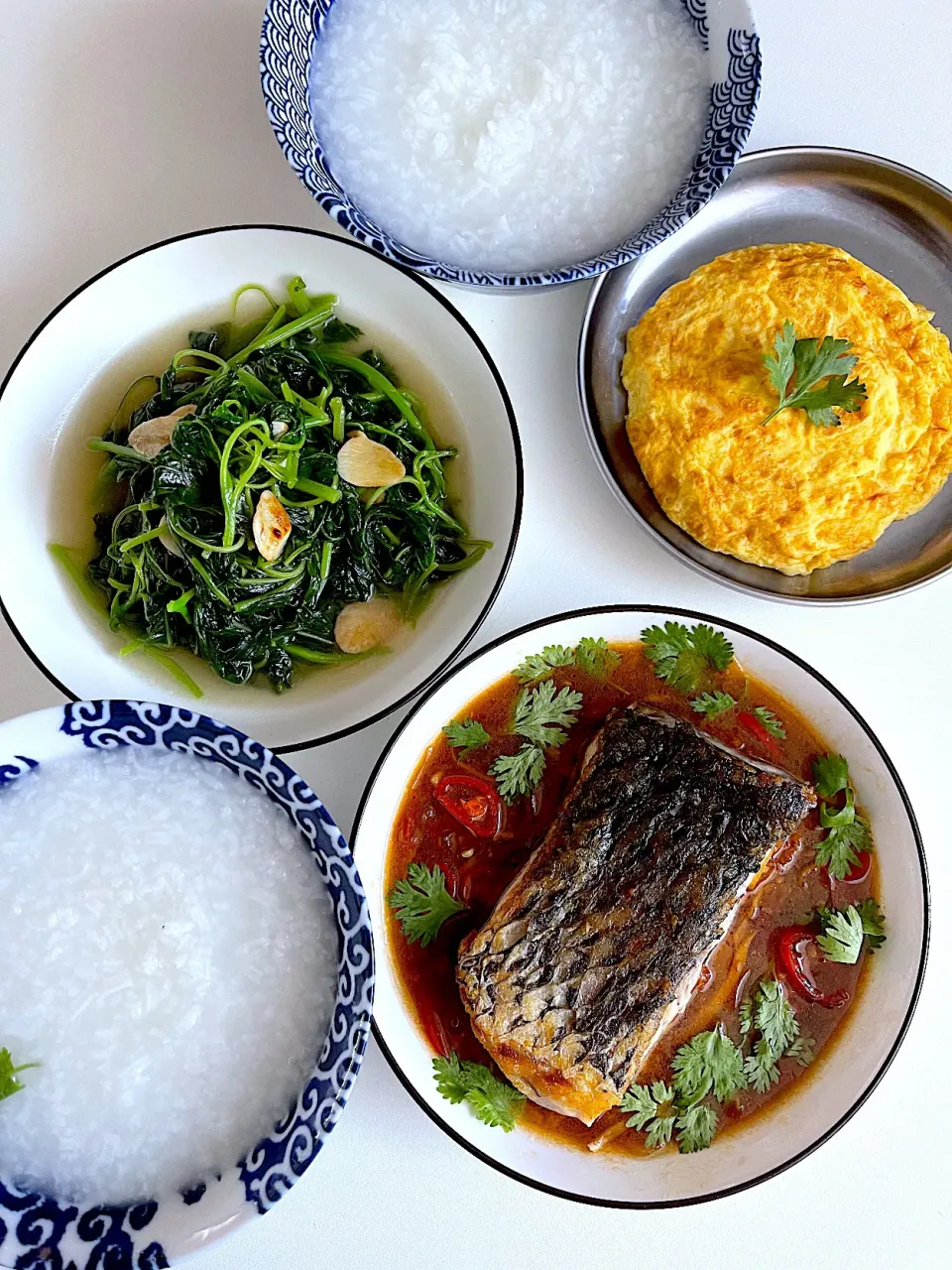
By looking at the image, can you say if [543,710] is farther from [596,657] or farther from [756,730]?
[756,730]

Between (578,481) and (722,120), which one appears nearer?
(722,120)

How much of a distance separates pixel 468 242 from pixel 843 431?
0.93 meters

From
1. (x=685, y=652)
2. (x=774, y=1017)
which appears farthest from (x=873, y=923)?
(x=685, y=652)

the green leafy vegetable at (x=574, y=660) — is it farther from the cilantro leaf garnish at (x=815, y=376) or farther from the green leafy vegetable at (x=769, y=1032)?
the green leafy vegetable at (x=769, y=1032)

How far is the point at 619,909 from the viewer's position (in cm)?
239

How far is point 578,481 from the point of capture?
2646 mm

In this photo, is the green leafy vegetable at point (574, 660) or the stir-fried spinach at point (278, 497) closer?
the stir-fried spinach at point (278, 497)

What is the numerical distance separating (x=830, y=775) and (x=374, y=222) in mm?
A: 1615

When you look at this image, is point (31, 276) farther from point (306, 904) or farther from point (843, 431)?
point (843, 431)

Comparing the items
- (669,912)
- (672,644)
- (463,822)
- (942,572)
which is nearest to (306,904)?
(463,822)

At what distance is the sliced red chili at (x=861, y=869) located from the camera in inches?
97.8

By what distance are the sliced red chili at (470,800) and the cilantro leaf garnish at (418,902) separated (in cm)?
14

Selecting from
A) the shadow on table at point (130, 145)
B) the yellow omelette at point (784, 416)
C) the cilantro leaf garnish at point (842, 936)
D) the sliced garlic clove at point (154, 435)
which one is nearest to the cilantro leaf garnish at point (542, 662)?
the yellow omelette at point (784, 416)

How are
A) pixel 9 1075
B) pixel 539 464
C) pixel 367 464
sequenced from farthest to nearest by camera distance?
1. pixel 539 464
2. pixel 367 464
3. pixel 9 1075
